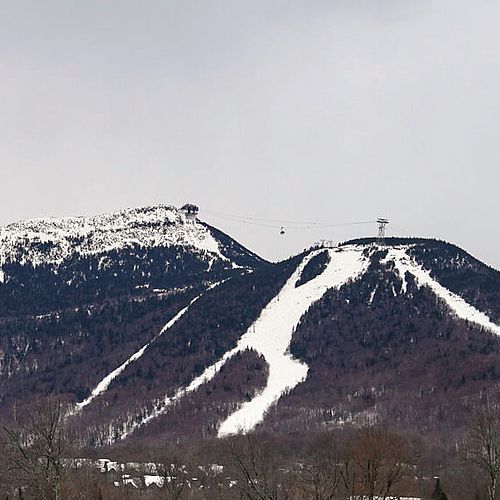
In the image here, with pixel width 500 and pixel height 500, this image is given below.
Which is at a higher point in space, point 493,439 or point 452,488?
point 493,439

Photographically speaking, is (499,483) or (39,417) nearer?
(39,417)

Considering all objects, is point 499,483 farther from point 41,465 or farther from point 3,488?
point 41,465

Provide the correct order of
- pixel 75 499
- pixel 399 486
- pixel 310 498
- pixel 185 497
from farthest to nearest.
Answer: pixel 185 497 → pixel 399 486 → pixel 75 499 → pixel 310 498

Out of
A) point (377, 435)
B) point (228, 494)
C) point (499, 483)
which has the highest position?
point (377, 435)

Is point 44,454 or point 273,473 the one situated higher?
point 44,454

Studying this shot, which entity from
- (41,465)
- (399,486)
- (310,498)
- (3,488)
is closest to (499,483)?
(399,486)

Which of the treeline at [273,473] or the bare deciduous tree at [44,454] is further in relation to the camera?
the treeline at [273,473]

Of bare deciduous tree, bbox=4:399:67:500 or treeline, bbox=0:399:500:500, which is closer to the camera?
bare deciduous tree, bbox=4:399:67:500

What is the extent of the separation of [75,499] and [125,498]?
44362mm

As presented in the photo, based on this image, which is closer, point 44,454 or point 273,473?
point 44,454

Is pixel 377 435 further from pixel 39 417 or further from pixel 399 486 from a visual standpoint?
pixel 39 417

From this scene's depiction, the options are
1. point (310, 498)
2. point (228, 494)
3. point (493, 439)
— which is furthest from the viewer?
point (228, 494)

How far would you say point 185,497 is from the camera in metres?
141

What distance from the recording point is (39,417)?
6081cm
